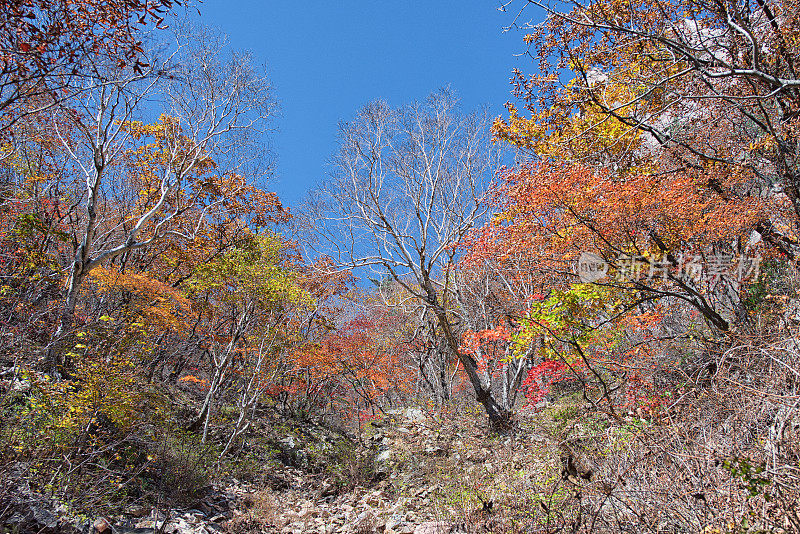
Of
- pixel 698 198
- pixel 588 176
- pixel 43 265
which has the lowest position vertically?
pixel 698 198

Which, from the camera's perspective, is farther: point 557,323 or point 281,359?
point 281,359

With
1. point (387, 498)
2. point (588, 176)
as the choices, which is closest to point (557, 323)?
point (588, 176)

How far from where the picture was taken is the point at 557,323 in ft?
19.9

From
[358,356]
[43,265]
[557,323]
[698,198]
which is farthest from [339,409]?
[698,198]

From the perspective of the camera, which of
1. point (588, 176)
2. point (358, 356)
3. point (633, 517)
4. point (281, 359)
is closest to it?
point (633, 517)

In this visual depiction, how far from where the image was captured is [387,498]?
8125 mm

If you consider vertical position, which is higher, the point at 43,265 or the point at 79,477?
the point at 43,265

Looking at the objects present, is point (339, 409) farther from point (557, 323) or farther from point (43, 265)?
point (557, 323)

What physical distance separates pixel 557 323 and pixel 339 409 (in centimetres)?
1432

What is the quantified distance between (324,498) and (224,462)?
253cm

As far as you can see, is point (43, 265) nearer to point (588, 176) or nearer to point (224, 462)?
point (224, 462)

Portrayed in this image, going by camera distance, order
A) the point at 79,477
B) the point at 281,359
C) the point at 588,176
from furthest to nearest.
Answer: the point at 281,359
the point at 588,176
the point at 79,477

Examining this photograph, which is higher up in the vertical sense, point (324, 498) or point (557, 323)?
point (557, 323)

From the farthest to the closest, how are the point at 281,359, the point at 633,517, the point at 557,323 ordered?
the point at 281,359
the point at 557,323
the point at 633,517
